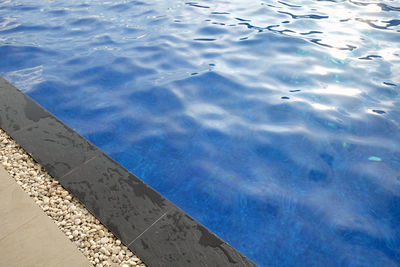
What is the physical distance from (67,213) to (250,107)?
3236mm

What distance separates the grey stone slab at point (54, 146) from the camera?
312 cm

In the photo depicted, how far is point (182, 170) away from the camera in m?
3.70

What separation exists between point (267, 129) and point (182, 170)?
60.4 inches

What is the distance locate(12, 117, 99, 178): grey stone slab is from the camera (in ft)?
10.2

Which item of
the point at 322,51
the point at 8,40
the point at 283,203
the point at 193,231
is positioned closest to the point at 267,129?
the point at 283,203

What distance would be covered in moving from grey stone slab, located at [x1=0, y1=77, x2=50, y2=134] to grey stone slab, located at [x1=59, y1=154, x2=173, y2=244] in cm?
129

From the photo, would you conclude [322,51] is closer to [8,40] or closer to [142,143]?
[142,143]

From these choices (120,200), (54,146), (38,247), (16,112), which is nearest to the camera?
(38,247)

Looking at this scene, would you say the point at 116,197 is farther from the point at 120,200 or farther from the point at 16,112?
the point at 16,112

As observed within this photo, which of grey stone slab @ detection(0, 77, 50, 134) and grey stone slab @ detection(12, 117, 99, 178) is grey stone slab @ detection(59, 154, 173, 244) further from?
grey stone slab @ detection(0, 77, 50, 134)

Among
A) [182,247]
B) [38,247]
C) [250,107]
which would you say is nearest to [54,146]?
[38,247]

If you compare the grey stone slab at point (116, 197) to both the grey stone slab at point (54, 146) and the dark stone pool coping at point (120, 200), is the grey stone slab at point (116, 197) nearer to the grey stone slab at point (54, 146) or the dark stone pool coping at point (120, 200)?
the dark stone pool coping at point (120, 200)

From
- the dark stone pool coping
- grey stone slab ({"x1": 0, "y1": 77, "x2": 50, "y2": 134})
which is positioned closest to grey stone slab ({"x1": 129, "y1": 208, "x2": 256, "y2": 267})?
the dark stone pool coping

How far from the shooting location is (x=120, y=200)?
2736 mm
